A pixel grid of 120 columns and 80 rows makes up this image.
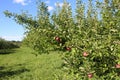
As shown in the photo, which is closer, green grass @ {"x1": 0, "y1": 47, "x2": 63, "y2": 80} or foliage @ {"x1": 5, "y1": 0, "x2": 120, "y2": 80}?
foliage @ {"x1": 5, "y1": 0, "x2": 120, "y2": 80}

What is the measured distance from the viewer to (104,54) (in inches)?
155

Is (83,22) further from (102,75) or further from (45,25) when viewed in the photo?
(102,75)

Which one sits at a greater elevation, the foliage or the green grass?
the foliage

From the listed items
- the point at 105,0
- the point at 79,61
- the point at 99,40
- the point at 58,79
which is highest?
the point at 105,0

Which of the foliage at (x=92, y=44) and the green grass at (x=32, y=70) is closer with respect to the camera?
the foliage at (x=92, y=44)

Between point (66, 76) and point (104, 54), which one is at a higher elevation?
point (104, 54)

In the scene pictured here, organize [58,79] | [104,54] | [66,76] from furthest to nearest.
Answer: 1. [58,79]
2. [66,76]
3. [104,54]

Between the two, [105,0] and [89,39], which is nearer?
[89,39]

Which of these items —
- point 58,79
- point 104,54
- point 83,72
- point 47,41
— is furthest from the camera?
point 58,79

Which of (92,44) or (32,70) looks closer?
(92,44)

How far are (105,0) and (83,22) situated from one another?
54cm

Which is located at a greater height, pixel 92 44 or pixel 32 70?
pixel 92 44

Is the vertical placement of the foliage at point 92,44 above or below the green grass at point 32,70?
above

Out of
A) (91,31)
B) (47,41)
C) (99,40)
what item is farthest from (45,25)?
(99,40)
